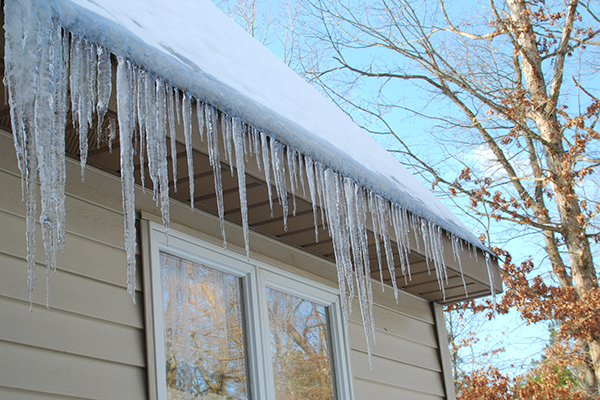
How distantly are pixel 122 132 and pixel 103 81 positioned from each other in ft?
0.56

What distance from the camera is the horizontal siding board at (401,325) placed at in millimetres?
4383

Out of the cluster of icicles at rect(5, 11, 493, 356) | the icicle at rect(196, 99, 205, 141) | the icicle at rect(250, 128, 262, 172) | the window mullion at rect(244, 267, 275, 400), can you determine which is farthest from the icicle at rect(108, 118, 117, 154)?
the window mullion at rect(244, 267, 275, 400)

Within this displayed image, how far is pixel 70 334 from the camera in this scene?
239 centimetres

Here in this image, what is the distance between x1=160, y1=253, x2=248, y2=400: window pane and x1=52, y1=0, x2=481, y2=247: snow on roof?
0.89 m

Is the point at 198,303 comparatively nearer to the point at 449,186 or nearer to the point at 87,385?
the point at 87,385

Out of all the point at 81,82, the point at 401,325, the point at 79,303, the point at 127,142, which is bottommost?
the point at 79,303

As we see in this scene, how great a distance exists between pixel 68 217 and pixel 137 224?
0.35 m

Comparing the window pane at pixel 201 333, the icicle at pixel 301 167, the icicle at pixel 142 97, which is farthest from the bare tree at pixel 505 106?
the icicle at pixel 142 97

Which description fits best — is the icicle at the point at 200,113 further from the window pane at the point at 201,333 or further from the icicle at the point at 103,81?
the window pane at the point at 201,333

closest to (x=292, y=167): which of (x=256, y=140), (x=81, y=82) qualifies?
(x=256, y=140)

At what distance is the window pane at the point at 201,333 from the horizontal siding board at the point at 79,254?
26cm

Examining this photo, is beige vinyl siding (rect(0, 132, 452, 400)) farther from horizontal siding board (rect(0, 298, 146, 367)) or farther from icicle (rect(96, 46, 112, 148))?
icicle (rect(96, 46, 112, 148))

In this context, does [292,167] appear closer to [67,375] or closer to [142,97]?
[142,97]

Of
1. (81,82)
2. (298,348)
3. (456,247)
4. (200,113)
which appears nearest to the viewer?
(81,82)
